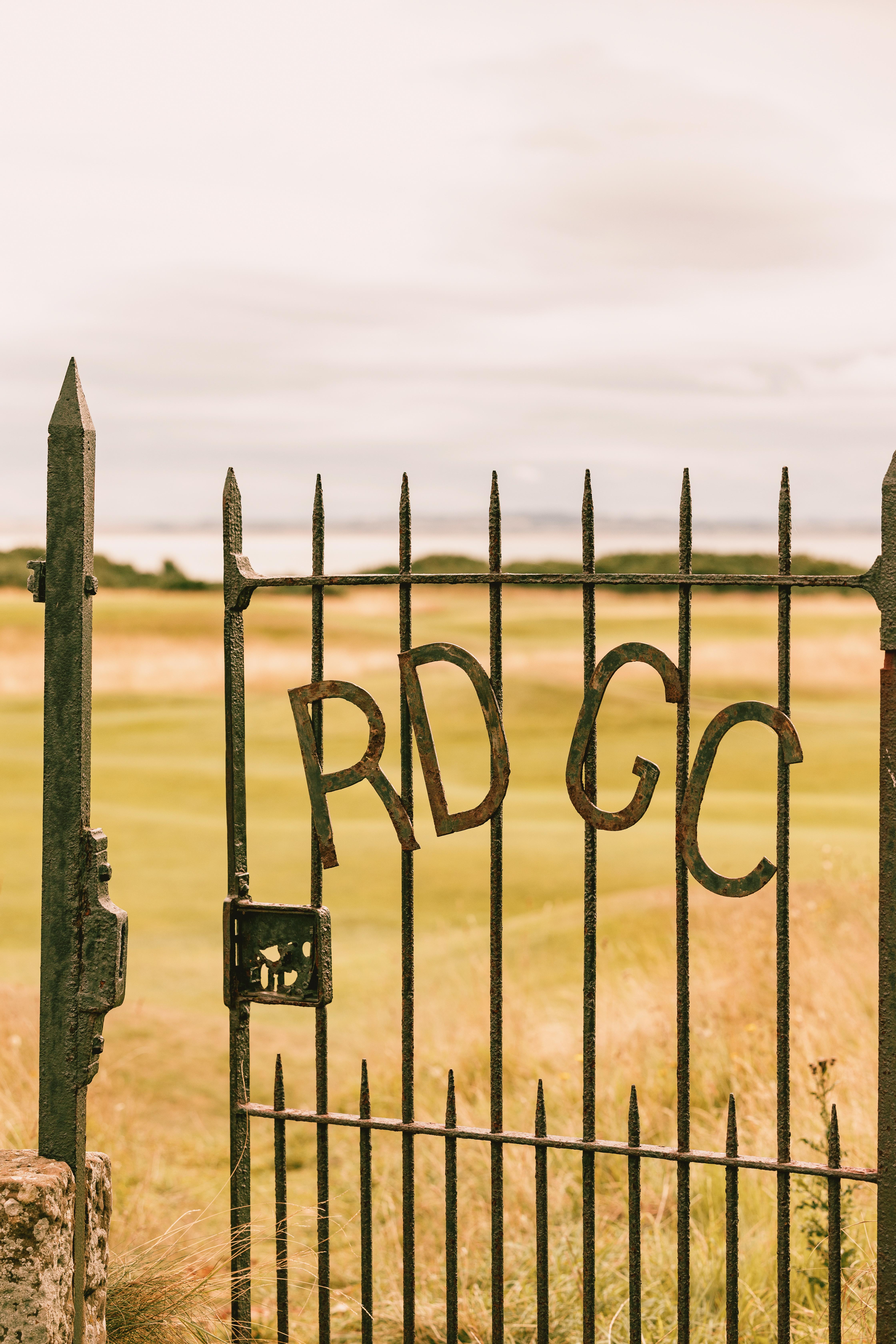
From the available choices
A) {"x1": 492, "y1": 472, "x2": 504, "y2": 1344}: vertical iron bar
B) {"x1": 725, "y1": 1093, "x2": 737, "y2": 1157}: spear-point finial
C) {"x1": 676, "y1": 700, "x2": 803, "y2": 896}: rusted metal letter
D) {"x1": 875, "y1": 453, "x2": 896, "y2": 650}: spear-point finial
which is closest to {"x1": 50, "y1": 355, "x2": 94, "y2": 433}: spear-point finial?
{"x1": 492, "y1": 472, "x2": 504, "y2": 1344}: vertical iron bar

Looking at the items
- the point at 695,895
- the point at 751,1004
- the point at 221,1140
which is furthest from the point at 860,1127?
the point at 695,895

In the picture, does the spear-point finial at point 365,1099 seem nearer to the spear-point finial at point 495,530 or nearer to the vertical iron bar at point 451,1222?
the vertical iron bar at point 451,1222

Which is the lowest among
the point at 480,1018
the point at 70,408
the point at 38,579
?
the point at 480,1018

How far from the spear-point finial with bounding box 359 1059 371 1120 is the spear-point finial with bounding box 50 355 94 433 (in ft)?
6.33

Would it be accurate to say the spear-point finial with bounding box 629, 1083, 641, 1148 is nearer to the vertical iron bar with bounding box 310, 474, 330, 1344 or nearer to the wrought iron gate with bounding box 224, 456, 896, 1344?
the wrought iron gate with bounding box 224, 456, 896, 1344

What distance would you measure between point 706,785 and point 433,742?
75cm

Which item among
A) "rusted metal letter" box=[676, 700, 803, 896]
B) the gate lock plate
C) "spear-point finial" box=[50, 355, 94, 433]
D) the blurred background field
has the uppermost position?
"spear-point finial" box=[50, 355, 94, 433]

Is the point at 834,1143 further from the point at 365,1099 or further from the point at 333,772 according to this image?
the point at 333,772

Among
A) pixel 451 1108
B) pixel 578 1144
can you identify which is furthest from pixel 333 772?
pixel 578 1144

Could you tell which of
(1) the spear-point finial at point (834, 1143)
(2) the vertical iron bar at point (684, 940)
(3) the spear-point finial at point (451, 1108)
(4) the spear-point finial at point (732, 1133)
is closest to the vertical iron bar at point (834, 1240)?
(1) the spear-point finial at point (834, 1143)

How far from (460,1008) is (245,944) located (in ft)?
10.8

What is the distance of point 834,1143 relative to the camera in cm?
310

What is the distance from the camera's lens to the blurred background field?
4461 millimetres

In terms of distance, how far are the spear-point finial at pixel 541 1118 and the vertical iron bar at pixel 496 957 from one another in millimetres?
105
